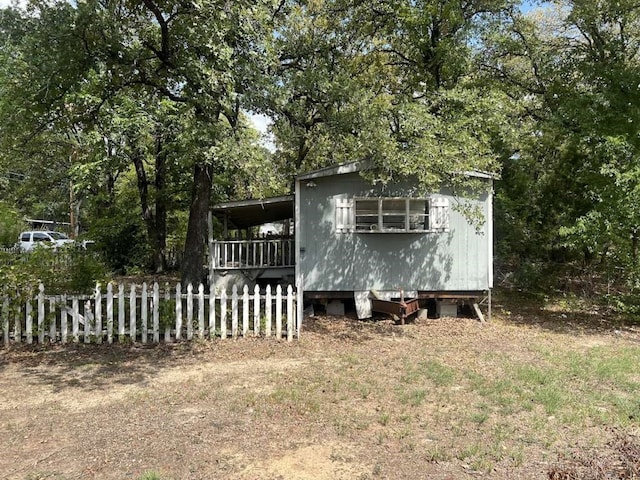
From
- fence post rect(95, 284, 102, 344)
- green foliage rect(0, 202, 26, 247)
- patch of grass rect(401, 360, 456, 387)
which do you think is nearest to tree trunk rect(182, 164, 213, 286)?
fence post rect(95, 284, 102, 344)

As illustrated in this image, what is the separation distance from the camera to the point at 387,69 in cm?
1736

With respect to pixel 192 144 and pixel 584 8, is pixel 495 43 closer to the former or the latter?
pixel 584 8

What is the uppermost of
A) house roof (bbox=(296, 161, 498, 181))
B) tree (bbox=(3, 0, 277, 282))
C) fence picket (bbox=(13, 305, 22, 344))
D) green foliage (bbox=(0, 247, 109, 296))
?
tree (bbox=(3, 0, 277, 282))

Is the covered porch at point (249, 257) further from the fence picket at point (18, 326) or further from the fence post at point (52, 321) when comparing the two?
the fence picket at point (18, 326)

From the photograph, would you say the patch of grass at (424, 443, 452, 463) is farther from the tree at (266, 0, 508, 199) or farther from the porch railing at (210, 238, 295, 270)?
the porch railing at (210, 238, 295, 270)

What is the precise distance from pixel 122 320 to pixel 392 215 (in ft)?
19.7

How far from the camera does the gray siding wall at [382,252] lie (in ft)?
34.2

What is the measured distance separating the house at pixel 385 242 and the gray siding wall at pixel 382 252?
0.02 meters

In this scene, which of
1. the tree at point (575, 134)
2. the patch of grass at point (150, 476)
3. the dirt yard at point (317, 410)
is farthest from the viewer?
the tree at point (575, 134)

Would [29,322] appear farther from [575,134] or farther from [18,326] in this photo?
[575,134]

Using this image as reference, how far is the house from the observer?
10.4m

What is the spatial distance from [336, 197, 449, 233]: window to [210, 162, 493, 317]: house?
2cm

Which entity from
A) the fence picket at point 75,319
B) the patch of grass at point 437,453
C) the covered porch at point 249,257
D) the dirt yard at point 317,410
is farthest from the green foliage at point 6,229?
the patch of grass at point 437,453

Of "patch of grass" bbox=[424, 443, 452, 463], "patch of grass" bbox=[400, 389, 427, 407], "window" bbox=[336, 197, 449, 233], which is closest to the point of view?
"patch of grass" bbox=[424, 443, 452, 463]
